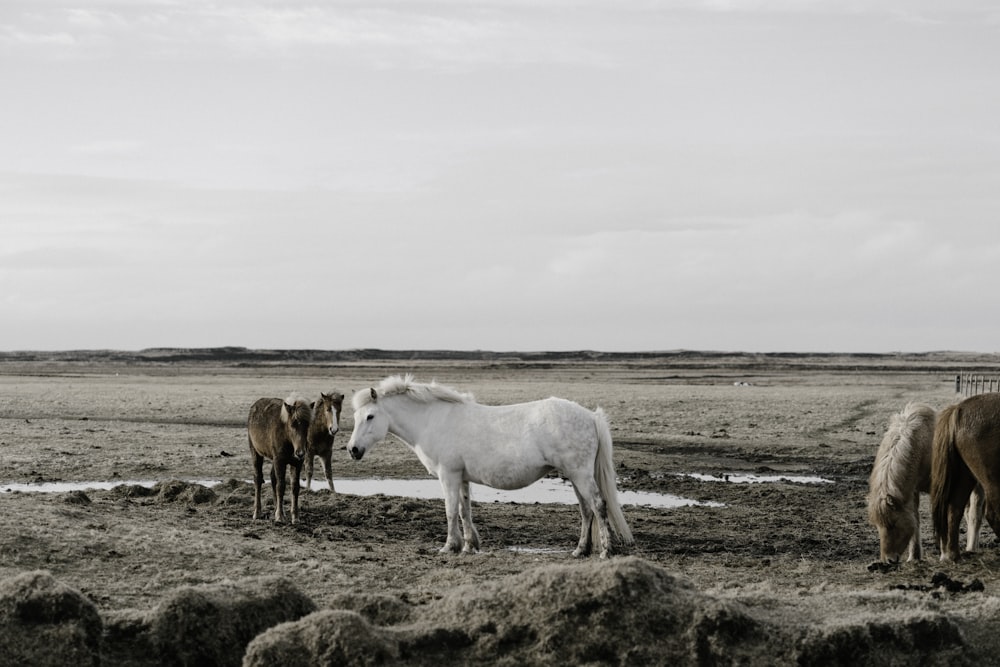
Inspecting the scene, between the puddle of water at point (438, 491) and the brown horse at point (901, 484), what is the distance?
5481mm

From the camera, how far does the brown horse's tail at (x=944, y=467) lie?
1098cm

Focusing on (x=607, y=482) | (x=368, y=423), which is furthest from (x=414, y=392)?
(x=607, y=482)

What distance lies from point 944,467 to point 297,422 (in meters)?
8.97

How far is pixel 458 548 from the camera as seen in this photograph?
40.6ft

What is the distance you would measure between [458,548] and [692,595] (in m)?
5.32

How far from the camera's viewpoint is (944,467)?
1102cm

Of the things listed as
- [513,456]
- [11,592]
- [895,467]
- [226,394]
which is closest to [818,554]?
[895,467]

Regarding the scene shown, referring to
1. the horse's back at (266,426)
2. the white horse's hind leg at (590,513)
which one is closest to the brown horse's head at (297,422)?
the horse's back at (266,426)

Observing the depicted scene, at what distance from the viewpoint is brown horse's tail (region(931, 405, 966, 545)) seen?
36.0 feet

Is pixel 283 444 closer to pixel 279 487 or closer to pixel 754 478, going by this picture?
pixel 279 487

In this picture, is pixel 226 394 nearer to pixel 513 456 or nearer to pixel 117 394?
pixel 117 394

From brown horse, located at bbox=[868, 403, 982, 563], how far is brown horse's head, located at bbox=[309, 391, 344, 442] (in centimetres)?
785

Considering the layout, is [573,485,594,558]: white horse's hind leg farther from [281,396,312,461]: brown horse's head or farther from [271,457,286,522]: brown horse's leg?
[281,396,312,461]: brown horse's head

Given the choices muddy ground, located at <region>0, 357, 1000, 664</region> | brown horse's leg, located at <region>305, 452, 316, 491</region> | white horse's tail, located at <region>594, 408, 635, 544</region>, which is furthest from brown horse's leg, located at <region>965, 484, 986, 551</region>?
brown horse's leg, located at <region>305, 452, 316, 491</region>
